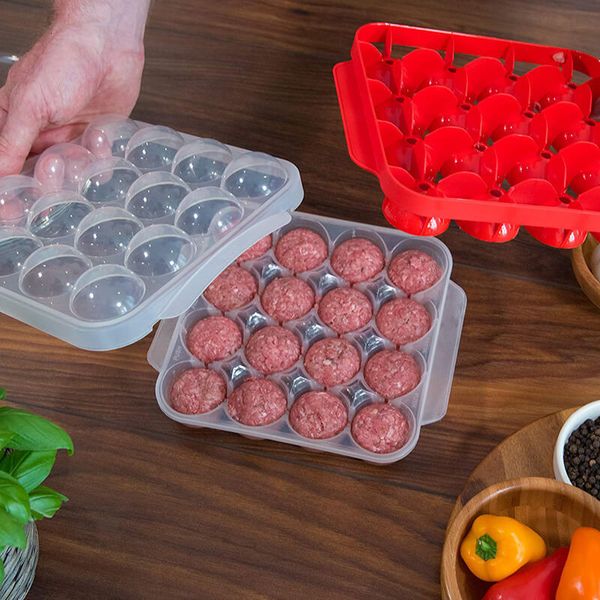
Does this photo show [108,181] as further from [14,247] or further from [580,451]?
[580,451]

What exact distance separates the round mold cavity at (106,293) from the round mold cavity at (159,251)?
0.9 inches

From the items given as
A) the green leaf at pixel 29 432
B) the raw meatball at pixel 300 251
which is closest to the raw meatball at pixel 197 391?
the raw meatball at pixel 300 251

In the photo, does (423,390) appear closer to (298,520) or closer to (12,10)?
(298,520)

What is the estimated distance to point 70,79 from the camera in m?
1.16

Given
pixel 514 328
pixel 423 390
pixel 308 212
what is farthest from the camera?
pixel 308 212

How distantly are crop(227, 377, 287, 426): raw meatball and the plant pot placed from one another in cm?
30

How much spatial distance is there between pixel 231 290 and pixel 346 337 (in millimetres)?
185

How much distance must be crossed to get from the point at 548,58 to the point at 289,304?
1.74ft

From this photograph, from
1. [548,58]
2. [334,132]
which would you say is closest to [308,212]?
[334,132]

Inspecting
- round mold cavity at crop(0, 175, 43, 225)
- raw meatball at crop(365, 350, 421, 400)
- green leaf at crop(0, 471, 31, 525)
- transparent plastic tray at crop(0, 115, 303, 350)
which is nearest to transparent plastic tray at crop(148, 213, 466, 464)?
raw meatball at crop(365, 350, 421, 400)

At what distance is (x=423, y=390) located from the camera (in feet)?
3.37

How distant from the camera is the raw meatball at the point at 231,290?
113 cm

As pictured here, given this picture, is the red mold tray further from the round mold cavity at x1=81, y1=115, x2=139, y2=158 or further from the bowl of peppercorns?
the round mold cavity at x1=81, y1=115, x2=139, y2=158

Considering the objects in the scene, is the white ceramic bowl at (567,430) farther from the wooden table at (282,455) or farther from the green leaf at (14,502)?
the green leaf at (14,502)
